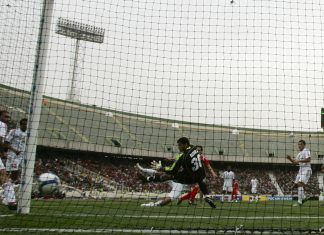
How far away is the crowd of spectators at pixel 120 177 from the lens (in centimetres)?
3441

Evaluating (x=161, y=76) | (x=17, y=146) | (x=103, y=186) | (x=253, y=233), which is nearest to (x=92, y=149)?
(x=103, y=186)

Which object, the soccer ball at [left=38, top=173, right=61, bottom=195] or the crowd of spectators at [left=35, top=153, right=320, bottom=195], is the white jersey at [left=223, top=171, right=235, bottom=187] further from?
the soccer ball at [left=38, top=173, right=61, bottom=195]

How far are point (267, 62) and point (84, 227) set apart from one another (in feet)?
14.8

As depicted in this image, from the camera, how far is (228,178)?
80.3 ft

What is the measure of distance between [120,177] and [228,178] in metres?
15.7

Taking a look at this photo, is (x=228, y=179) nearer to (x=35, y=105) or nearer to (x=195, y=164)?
(x=195, y=164)

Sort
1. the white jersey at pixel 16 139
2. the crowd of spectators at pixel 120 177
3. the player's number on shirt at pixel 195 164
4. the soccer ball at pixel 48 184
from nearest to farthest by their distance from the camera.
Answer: the soccer ball at pixel 48 184, the player's number on shirt at pixel 195 164, the white jersey at pixel 16 139, the crowd of spectators at pixel 120 177

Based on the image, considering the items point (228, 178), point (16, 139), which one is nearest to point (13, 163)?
point (16, 139)

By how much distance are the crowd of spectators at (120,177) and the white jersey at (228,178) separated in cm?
846

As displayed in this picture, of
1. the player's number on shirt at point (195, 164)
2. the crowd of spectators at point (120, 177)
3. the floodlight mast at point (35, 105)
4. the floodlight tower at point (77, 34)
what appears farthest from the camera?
the crowd of spectators at point (120, 177)

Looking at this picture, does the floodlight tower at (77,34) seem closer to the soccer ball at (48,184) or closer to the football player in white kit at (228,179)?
the soccer ball at (48,184)

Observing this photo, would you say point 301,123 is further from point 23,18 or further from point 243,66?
point 23,18

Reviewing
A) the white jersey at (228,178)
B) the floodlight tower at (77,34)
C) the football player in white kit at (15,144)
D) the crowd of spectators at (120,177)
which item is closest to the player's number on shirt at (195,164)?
the floodlight tower at (77,34)

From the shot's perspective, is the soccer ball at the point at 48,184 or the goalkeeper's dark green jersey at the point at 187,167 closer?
the soccer ball at the point at 48,184
